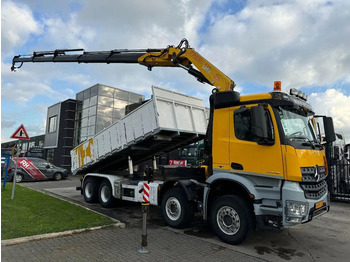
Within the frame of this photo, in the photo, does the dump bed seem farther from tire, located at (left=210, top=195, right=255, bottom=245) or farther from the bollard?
tire, located at (left=210, top=195, right=255, bottom=245)

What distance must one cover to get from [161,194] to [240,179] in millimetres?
2594

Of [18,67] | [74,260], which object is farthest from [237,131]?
[18,67]

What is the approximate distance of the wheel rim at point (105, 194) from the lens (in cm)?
958

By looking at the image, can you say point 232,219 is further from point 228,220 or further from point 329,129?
point 329,129

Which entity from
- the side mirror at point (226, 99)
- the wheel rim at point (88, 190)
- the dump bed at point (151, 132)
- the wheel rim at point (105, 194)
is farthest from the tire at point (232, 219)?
the wheel rim at point (88, 190)

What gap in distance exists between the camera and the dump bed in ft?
24.8

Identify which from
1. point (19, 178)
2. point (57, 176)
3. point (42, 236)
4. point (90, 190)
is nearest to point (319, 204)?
point (42, 236)

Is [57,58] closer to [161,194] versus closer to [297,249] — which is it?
[161,194]

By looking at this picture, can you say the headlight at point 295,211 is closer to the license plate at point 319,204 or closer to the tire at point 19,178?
the license plate at point 319,204

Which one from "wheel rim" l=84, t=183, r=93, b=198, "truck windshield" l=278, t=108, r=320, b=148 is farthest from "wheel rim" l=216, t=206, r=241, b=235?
"wheel rim" l=84, t=183, r=93, b=198

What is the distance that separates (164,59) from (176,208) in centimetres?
512

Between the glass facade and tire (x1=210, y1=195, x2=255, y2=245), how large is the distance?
19.2 meters

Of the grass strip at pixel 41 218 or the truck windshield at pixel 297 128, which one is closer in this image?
the truck windshield at pixel 297 128

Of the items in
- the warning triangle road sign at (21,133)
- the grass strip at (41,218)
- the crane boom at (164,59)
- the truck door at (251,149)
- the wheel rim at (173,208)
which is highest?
the crane boom at (164,59)
